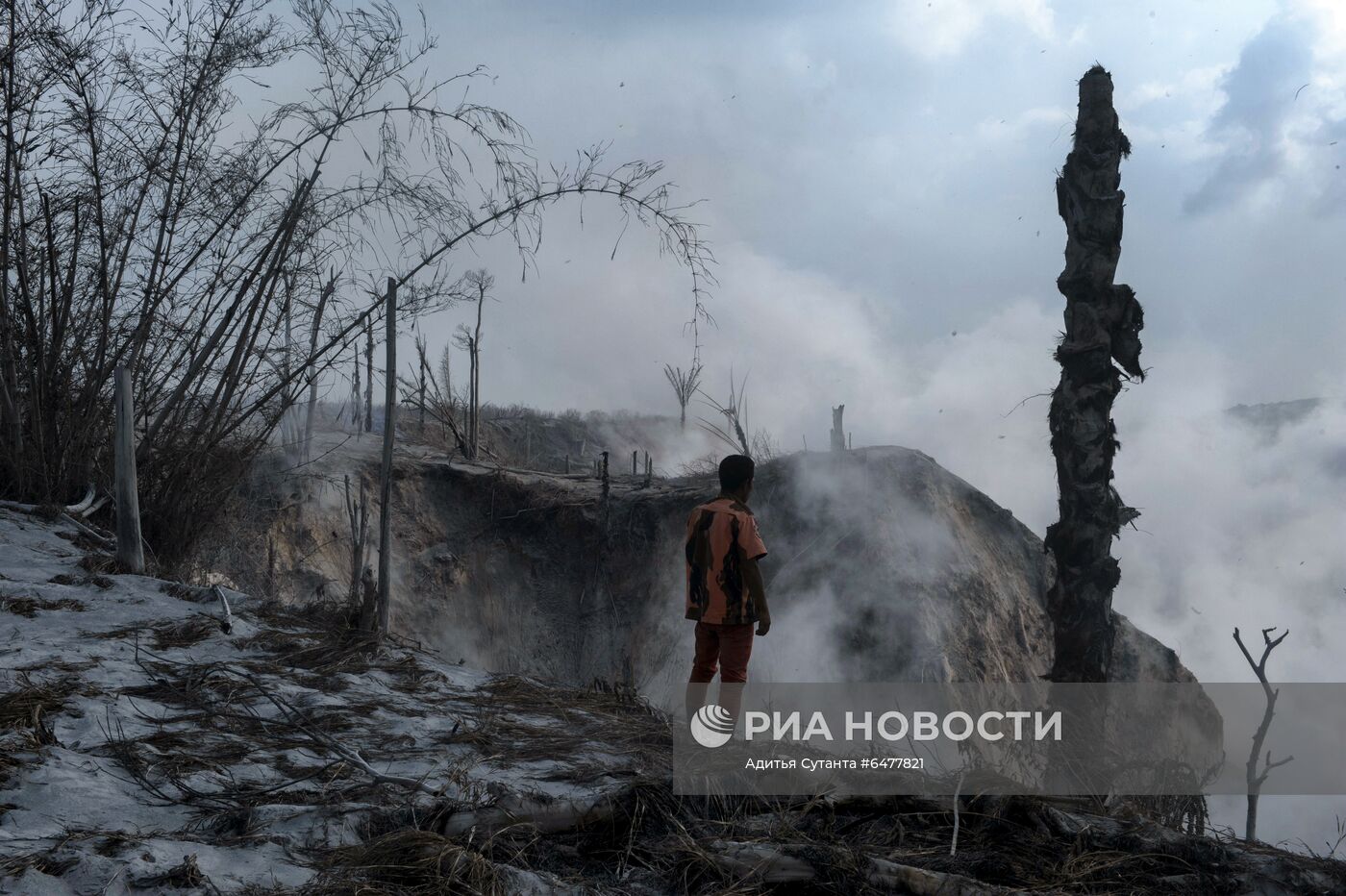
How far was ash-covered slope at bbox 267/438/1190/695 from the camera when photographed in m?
15.6

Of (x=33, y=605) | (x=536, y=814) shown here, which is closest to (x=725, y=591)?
(x=536, y=814)

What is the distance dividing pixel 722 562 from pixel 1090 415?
3.05 metres

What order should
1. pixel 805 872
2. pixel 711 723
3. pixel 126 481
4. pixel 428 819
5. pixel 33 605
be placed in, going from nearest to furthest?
pixel 805 872
pixel 428 819
pixel 711 723
pixel 33 605
pixel 126 481

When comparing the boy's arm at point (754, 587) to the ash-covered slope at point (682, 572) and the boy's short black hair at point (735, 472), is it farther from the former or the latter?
the ash-covered slope at point (682, 572)

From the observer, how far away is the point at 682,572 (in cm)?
1705

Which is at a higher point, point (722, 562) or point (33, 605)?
point (722, 562)

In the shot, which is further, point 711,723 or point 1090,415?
point 1090,415

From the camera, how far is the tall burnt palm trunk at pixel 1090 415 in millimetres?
5906

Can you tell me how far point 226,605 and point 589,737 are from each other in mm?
2298

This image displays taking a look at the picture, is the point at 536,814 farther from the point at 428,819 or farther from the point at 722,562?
the point at 722,562

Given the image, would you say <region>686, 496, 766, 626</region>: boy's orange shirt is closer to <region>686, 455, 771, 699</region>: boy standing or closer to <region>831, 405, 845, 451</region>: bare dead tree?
<region>686, 455, 771, 699</region>: boy standing

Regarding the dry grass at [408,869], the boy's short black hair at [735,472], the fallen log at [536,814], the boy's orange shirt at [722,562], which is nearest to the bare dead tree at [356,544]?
the boy's orange shirt at [722,562]

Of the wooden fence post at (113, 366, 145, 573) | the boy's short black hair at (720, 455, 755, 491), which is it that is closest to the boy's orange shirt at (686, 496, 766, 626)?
the boy's short black hair at (720, 455, 755, 491)

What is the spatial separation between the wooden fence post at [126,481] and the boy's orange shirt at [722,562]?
359 centimetres
